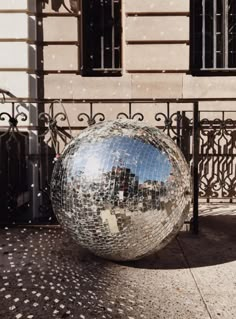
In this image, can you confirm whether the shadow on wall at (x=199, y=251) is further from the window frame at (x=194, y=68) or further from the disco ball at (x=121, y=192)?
the window frame at (x=194, y=68)

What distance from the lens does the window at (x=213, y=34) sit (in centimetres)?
868

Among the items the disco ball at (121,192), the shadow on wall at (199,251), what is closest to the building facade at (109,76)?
the shadow on wall at (199,251)

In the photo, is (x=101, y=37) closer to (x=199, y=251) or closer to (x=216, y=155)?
(x=216, y=155)

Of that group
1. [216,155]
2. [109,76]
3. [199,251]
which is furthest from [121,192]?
[109,76]

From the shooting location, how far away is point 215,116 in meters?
8.30

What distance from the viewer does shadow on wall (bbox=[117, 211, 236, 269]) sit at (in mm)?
3977

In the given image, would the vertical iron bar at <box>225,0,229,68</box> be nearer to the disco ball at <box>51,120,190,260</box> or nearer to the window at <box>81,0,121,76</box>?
the window at <box>81,0,121,76</box>

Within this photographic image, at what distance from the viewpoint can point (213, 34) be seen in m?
8.78

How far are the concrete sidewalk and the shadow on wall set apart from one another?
0.01 m

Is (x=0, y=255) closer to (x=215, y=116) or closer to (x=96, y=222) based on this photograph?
(x=96, y=222)

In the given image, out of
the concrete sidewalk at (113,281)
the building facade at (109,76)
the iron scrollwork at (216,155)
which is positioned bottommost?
the concrete sidewalk at (113,281)

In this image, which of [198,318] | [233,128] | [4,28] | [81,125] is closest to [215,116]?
[233,128]

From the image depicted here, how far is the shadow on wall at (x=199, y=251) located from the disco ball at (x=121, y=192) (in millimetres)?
425

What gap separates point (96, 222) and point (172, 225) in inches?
27.5
